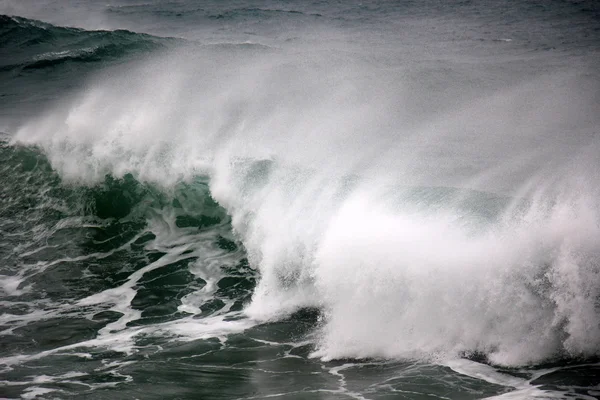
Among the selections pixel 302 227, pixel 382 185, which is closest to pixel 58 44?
pixel 382 185

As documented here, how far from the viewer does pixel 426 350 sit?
352 inches

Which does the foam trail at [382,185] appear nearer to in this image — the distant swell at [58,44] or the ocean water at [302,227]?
the ocean water at [302,227]

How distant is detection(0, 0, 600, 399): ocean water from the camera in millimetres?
8539

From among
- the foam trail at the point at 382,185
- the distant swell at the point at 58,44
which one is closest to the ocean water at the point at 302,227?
the foam trail at the point at 382,185

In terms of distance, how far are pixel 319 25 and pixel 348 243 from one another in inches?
1261

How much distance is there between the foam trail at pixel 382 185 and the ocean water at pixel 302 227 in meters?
0.05

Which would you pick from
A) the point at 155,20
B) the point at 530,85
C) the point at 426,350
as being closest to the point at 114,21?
the point at 155,20

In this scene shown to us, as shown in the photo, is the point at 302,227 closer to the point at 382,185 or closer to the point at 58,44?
the point at 382,185

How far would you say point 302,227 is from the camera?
41.1 ft

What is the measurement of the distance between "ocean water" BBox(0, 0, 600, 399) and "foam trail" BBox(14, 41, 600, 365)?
51 millimetres

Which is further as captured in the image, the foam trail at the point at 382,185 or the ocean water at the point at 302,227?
the foam trail at the point at 382,185

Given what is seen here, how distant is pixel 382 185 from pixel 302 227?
7.72 ft

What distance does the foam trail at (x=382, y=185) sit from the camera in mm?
9016

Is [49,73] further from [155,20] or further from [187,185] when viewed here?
[187,185]
